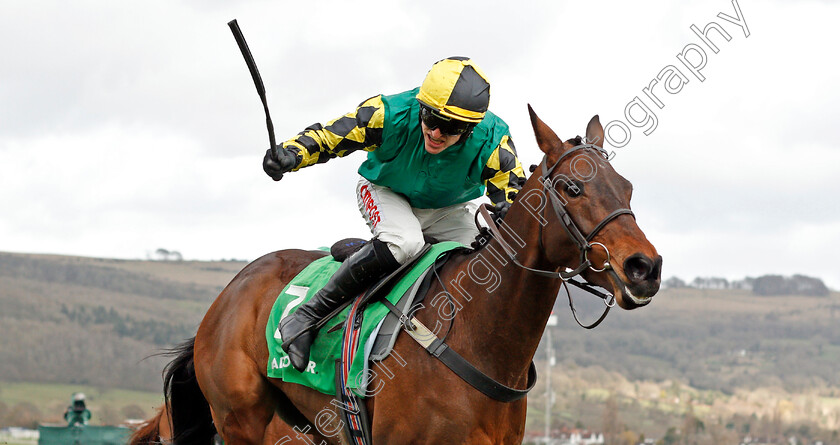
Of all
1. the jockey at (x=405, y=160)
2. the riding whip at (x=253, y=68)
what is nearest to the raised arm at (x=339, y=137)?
the jockey at (x=405, y=160)

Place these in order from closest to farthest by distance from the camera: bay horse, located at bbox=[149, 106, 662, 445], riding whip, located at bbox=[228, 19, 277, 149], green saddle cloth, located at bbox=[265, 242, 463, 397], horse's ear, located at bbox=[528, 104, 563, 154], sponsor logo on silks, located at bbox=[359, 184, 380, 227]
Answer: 1. bay horse, located at bbox=[149, 106, 662, 445]
2. horse's ear, located at bbox=[528, 104, 563, 154]
3. riding whip, located at bbox=[228, 19, 277, 149]
4. green saddle cloth, located at bbox=[265, 242, 463, 397]
5. sponsor logo on silks, located at bbox=[359, 184, 380, 227]

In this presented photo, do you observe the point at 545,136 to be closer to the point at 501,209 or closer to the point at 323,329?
the point at 501,209

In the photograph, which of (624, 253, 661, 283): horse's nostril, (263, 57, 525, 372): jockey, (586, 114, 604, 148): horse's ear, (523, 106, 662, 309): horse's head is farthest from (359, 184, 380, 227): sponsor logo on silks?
(624, 253, 661, 283): horse's nostril

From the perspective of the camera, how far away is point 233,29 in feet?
16.6

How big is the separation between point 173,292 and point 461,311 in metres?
63.9

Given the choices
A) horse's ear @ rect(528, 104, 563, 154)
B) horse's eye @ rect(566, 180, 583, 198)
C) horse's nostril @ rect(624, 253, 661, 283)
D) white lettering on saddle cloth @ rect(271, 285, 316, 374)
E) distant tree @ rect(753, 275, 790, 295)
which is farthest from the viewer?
distant tree @ rect(753, 275, 790, 295)

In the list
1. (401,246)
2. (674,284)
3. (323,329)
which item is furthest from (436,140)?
(674,284)

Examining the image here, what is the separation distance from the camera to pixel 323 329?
18.8 ft

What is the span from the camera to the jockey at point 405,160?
5164 millimetres

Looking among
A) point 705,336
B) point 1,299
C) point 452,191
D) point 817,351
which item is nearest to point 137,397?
point 1,299

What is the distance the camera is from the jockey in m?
5.16

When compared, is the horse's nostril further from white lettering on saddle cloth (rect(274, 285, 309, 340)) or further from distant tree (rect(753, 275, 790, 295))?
distant tree (rect(753, 275, 790, 295))

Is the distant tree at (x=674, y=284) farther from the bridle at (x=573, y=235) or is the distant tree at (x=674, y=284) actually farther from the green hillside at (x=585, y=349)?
the bridle at (x=573, y=235)

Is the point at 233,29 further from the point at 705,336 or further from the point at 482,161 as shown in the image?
the point at 705,336
